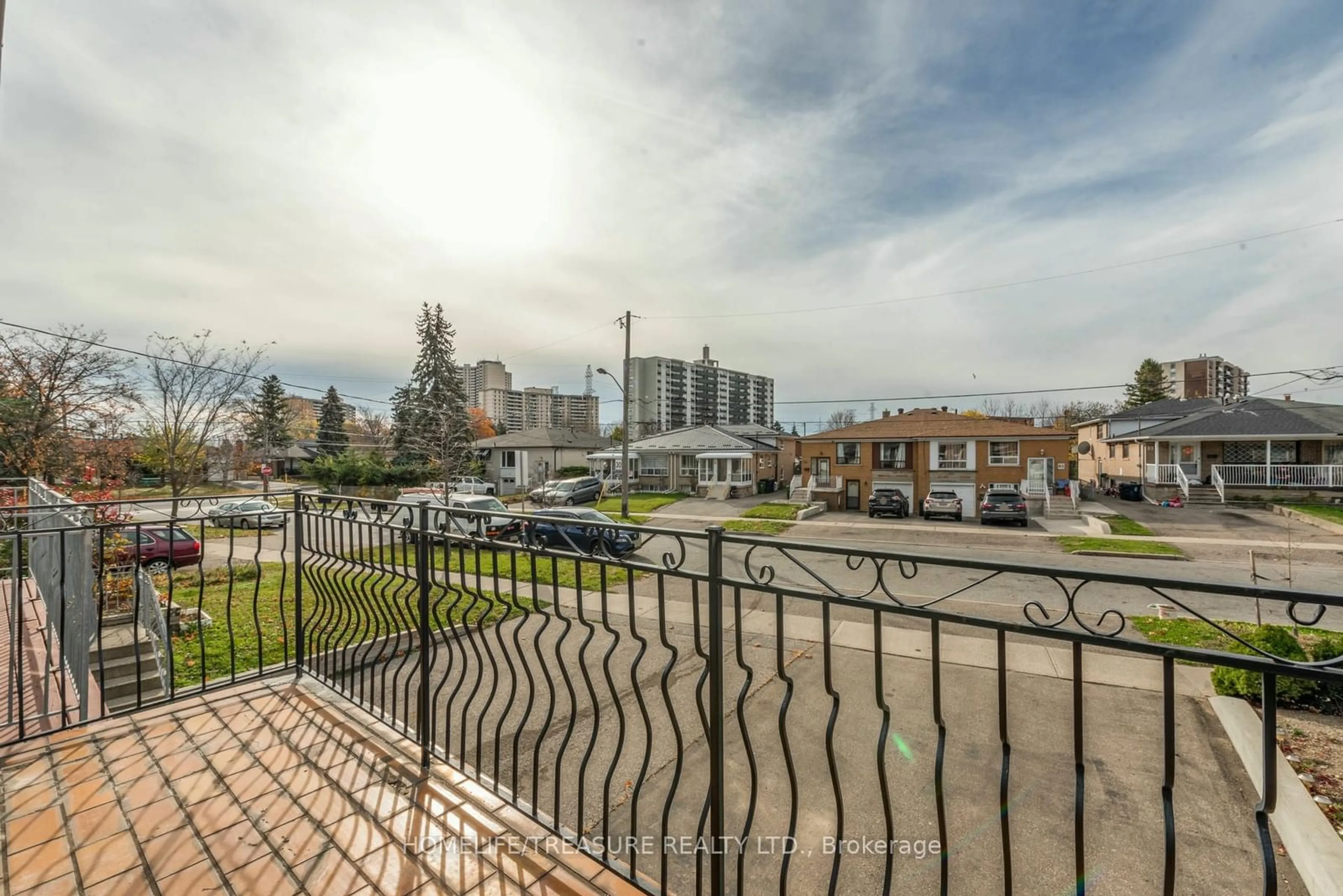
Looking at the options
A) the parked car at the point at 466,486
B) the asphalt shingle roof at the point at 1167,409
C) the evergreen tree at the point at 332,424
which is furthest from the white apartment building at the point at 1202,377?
the evergreen tree at the point at 332,424

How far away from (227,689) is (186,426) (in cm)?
1790

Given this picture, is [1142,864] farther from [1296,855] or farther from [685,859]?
[685,859]

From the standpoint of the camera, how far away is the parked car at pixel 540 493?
2344 centimetres

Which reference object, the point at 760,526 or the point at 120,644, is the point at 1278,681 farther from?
the point at 760,526

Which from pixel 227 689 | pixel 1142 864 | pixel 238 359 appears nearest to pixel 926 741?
pixel 1142 864

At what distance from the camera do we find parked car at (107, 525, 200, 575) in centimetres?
713

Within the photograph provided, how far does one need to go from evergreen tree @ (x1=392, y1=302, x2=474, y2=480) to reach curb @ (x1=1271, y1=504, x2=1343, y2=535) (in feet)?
98.3

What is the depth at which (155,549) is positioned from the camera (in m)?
11.5

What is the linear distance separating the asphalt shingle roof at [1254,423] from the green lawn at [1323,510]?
3.03 meters

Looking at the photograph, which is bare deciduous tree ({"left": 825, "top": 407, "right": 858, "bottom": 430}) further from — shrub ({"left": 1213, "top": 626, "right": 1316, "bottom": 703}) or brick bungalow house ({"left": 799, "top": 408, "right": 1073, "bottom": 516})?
shrub ({"left": 1213, "top": 626, "right": 1316, "bottom": 703})

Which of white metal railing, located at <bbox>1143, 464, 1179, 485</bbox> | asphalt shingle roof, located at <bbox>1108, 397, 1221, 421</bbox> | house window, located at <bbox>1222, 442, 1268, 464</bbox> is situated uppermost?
asphalt shingle roof, located at <bbox>1108, 397, 1221, 421</bbox>

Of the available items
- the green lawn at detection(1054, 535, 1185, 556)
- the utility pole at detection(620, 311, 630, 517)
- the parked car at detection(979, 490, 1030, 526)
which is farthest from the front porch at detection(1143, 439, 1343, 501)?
the utility pole at detection(620, 311, 630, 517)

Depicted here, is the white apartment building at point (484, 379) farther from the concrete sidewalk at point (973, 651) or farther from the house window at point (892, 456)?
the concrete sidewalk at point (973, 651)

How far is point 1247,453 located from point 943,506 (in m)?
13.8
